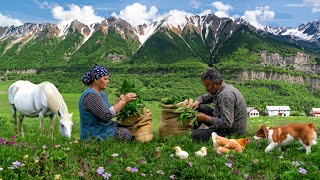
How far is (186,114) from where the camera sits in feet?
31.6

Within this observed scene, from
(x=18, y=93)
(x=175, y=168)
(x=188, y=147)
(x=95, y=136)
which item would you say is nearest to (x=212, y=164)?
(x=175, y=168)

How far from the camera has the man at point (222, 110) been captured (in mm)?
9211

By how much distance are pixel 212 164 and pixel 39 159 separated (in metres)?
2.82

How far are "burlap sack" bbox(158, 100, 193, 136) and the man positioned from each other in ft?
0.80

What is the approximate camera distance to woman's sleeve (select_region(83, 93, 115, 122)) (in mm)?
8594

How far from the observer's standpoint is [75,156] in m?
7.01

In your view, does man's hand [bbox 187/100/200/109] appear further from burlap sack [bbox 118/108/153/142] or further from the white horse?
the white horse

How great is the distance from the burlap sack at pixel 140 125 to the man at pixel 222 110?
1.17 metres

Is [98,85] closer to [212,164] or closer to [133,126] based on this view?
[133,126]

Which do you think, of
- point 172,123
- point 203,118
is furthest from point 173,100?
point 203,118

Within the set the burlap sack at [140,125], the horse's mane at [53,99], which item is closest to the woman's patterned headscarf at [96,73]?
the burlap sack at [140,125]

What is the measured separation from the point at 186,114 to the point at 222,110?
3.10 feet

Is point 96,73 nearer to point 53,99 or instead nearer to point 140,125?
point 140,125

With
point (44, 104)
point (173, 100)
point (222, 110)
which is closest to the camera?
point (222, 110)
